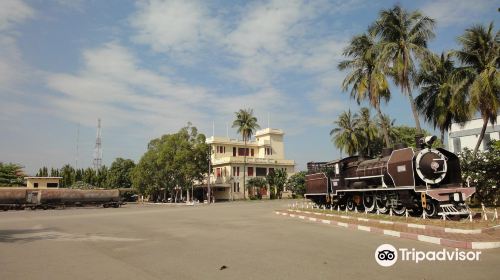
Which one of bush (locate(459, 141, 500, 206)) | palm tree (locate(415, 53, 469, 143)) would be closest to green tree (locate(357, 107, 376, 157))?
palm tree (locate(415, 53, 469, 143))

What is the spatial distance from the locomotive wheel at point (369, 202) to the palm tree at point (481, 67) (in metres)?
7.42

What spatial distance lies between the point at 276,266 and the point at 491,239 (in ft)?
20.2

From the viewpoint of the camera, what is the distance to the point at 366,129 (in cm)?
5212

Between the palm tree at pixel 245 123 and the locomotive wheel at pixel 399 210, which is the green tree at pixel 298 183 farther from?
Result: the locomotive wheel at pixel 399 210

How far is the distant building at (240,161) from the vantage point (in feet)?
203

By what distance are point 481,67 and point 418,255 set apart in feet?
66.6

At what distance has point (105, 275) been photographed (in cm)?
770

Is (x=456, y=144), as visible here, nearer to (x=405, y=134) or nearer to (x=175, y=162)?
(x=405, y=134)

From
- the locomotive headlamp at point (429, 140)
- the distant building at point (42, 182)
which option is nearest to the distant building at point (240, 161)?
the distant building at point (42, 182)

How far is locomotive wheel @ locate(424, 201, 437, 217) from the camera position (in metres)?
16.2

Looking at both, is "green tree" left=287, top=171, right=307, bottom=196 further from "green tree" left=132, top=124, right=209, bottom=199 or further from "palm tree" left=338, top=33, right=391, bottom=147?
"palm tree" left=338, top=33, right=391, bottom=147

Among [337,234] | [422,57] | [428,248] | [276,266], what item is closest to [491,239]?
[428,248]

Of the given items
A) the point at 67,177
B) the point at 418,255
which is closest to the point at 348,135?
the point at 418,255

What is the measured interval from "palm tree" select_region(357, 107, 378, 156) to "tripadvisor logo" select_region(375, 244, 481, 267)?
43399 mm
